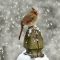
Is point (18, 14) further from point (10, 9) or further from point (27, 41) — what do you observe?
point (27, 41)

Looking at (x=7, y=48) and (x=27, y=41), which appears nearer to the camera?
(x=27, y=41)

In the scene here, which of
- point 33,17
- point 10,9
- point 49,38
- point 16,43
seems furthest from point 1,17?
point 33,17

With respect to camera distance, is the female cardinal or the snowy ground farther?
the snowy ground

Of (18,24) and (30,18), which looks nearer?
(30,18)

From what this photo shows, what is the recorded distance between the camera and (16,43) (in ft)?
17.7

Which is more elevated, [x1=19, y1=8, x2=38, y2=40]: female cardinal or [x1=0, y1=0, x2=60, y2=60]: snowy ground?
[x1=0, y1=0, x2=60, y2=60]: snowy ground

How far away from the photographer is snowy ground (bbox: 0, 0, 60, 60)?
17.6 ft

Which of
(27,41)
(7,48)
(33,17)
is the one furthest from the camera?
Result: (7,48)

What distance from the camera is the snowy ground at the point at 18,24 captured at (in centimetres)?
536

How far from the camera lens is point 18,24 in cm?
541

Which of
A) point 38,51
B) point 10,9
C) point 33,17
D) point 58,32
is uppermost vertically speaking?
point 10,9

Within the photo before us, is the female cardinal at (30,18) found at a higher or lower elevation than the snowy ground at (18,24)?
lower

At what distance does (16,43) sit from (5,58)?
335 mm

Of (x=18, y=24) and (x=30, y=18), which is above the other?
(x=18, y=24)
